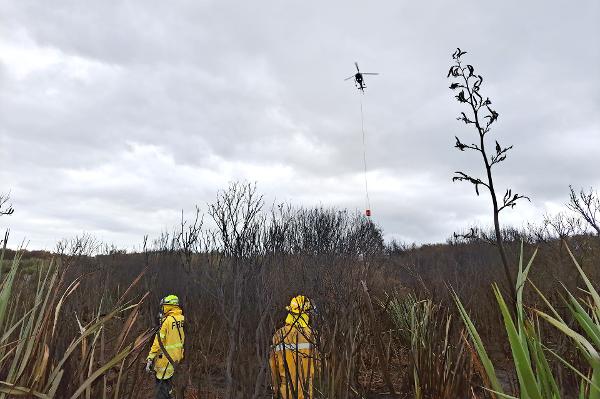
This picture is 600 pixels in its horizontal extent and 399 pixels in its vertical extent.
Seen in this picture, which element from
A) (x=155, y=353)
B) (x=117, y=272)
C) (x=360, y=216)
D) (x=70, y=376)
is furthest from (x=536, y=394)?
(x=360, y=216)

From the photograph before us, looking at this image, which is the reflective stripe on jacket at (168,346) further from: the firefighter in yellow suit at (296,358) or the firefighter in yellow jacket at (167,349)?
the firefighter in yellow suit at (296,358)

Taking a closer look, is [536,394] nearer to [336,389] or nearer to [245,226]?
[336,389]

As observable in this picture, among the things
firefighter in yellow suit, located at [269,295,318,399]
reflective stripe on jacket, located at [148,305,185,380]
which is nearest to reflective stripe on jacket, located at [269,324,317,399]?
firefighter in yellow suit, located at [269,295,318,399]

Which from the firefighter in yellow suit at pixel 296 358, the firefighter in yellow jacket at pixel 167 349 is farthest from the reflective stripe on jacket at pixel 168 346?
the firefighter in yellow suit at pixel 296 358

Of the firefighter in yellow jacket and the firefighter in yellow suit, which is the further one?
the firefighter in yellow jacket

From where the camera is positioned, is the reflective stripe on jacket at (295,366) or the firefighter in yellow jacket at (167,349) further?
the firefighter in yellow jacket at (167,349)

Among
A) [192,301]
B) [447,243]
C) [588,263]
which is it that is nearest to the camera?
[192,301]

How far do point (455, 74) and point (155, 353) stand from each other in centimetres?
466

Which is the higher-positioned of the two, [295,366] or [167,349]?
[295,366]

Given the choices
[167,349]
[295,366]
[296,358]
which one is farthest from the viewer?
[167,349]

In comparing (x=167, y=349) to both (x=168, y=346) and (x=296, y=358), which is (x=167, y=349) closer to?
(x=168, y=346)

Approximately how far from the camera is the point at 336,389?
266 cm

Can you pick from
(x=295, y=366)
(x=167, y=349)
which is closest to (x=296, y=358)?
(x=295, y=366)

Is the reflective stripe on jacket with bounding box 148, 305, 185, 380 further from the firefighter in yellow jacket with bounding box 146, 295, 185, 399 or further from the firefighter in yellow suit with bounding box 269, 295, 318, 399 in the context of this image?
the firefighter in yellow suit with bounding box 269, 295, 318, 399
